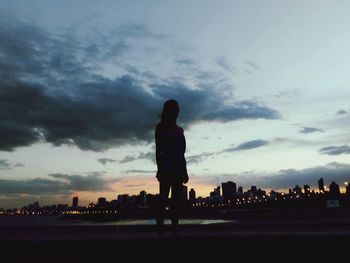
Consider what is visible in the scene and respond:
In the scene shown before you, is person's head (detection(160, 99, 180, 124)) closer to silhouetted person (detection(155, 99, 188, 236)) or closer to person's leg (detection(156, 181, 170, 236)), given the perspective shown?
silhouetted person (detection(155, 99, 188, 236))

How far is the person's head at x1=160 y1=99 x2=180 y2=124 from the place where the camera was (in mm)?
7373

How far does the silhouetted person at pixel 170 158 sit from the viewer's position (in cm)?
720

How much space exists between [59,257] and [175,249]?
4.67 feet

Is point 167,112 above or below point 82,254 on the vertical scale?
above

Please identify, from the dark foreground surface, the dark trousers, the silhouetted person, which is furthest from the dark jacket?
the dark foreground surface

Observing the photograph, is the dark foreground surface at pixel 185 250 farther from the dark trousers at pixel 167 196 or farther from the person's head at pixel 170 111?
the person's head at pixel 170 111

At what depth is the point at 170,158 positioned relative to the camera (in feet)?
23.7

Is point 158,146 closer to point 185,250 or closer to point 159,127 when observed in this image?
point 159,127

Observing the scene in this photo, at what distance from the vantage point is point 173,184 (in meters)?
7.30

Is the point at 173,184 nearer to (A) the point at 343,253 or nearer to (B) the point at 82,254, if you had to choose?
(B) the point at 82,254

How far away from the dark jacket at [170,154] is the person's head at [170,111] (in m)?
0.15

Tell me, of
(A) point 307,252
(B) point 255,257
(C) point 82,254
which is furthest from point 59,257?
(A) point 307,252

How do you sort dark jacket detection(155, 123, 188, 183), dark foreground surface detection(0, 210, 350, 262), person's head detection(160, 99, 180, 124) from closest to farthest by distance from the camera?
dark foreground surface detection(0, 210, 350, 262) < dark jacket detection(155, 123, 188, 183) < person's head detection(160, 99, 180, 124)

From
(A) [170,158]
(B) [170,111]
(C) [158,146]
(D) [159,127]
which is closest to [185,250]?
(A) [170,158]
